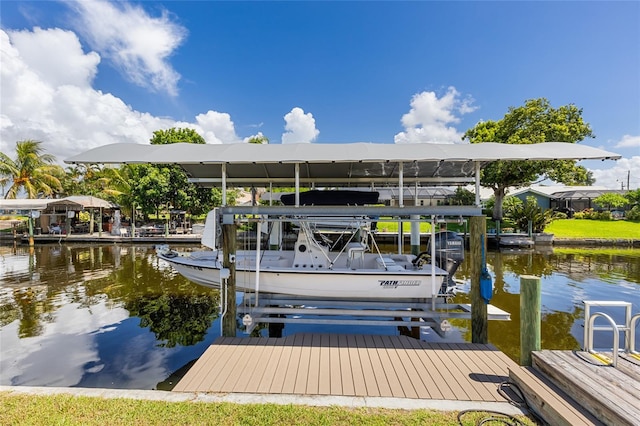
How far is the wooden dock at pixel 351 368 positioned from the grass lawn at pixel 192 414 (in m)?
0.34

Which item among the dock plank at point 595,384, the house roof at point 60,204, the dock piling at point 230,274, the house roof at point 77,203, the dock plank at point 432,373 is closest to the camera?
the dock plank at point 595,384

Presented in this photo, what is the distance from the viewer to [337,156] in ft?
18.3

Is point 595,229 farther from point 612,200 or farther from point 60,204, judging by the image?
point 60,204

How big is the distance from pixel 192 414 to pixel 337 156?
4346 millimetres

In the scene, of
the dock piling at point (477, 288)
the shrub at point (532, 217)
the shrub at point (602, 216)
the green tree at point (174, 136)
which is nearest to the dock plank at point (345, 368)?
the dock piling at point (477, 288)

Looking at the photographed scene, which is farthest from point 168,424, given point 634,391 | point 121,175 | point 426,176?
point 121,175

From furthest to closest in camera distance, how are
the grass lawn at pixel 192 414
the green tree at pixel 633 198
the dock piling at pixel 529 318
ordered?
1. the green tree at pixel 633 198
2. the dock piling at pixel 529 318
3. the grass lawn at pixel 192 414

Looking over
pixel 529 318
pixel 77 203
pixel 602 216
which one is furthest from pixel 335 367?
pixel 602 216

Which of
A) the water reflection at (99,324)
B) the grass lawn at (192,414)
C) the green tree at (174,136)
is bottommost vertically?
the water reflection at (99,324)

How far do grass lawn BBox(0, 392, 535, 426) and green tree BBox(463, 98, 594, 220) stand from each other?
21655 millimetres

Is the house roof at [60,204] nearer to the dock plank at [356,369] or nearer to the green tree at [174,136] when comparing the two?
the green tree at [174,136]

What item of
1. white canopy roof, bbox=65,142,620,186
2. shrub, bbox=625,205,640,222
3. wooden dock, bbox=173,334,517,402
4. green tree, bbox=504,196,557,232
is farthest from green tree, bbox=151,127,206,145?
shrub, bbox=625,205,640,222

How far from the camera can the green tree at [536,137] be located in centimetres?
2019

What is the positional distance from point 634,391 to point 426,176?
5741 millimetres
